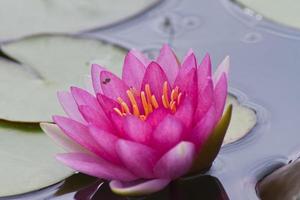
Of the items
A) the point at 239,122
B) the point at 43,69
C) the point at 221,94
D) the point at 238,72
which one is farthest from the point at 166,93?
the point at 43,69

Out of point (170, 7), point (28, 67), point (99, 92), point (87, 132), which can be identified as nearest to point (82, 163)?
point (87, 132)

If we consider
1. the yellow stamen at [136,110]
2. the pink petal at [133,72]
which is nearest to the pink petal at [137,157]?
the yellow stamen at [136,110]

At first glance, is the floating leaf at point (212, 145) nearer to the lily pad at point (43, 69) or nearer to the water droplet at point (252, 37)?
the lily pad at point (43, 69)

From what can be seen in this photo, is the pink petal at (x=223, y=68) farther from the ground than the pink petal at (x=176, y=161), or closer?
farther from the ground

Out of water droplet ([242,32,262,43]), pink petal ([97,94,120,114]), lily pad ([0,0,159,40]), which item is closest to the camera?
pink petal ([97,94,120,114])

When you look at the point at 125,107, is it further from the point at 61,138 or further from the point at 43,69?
the point at 43,69

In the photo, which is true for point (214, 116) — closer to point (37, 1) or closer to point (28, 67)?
point (28, 67)

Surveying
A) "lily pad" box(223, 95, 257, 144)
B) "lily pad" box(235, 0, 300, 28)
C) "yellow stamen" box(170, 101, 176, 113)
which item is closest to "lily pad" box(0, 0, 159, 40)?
"lily pad" box(235, 0, 300, 28)

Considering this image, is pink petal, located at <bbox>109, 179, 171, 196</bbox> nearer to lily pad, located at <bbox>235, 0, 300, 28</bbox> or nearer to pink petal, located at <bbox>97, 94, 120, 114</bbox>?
pink petal, located at <bbox>97, 94, 120, 114</bbox>
